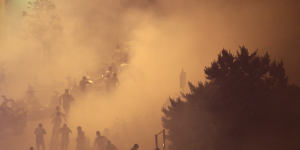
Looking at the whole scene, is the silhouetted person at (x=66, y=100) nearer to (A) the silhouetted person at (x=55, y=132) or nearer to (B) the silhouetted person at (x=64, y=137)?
(A) the silhouetted person at (x=55, y=132)

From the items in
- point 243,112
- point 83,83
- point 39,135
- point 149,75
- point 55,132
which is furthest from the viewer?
point 149,75

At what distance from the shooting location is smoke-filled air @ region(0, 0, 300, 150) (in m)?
13.7

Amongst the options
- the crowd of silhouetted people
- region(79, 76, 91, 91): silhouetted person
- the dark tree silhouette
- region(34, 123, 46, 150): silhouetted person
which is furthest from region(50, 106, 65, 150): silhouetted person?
the dark tree silhouette

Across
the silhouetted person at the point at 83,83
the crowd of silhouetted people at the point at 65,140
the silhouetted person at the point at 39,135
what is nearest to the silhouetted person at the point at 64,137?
the crowd of silhouetted people at the point at 65,140

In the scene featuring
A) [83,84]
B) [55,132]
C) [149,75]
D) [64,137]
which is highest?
[149,75]

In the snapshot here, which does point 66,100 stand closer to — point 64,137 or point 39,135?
point 64,137

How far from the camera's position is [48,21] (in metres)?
36.5

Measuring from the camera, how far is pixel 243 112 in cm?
1338

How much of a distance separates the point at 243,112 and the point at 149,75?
15300mm

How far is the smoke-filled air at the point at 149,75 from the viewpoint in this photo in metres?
13.7

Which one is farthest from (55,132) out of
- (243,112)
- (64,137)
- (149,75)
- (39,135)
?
(149,75)

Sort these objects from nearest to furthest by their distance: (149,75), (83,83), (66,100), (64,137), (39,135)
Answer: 1. (39,135)
2. (64,137)
3. (66,100)
4. (83,83)
5. (149,75)

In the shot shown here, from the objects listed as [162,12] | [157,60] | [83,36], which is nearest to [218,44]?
[157,60]

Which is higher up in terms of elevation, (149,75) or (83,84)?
(149,75)
